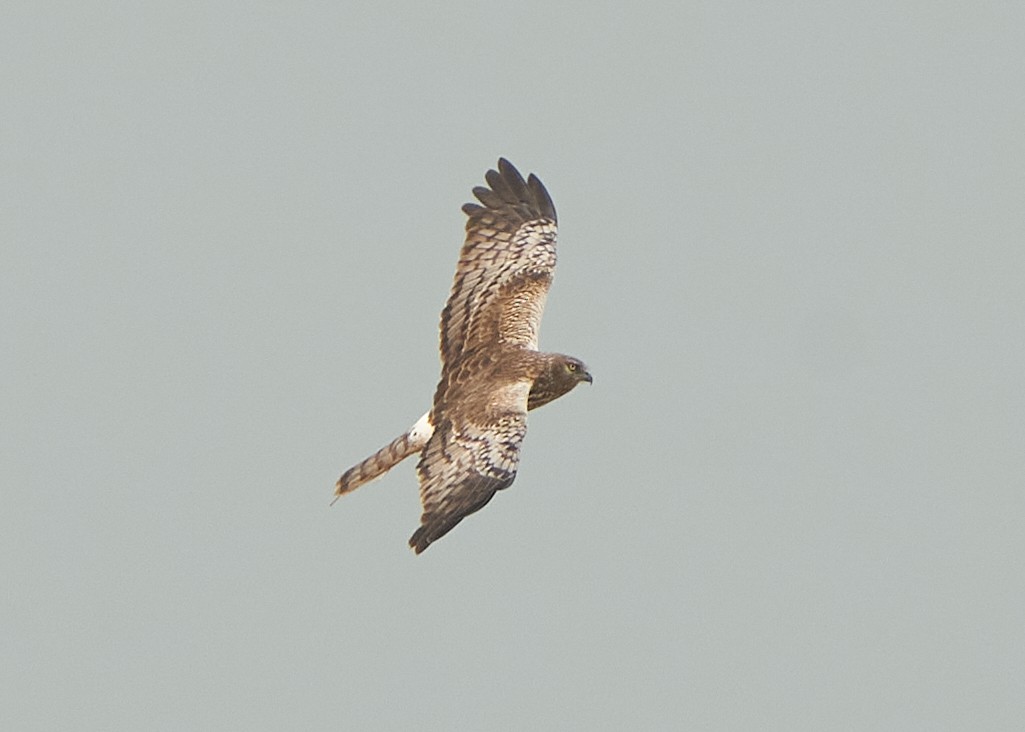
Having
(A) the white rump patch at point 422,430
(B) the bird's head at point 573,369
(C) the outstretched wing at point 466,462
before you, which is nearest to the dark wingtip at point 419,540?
(C) the outstretched wing at point 466,462

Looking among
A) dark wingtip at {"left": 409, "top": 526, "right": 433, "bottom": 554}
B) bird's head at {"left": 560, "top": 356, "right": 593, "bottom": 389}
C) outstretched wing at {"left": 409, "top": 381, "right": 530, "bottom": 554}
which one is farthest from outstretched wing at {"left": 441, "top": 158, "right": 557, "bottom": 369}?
dark wingtip at {"left": 409, "top": 526, "right": 433, "bottom": 554}

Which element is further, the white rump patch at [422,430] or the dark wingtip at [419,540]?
the white rump patch at [422,430]

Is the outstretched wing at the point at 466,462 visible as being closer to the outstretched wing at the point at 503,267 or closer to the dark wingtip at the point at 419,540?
the dark wingtip at the point at 419,540

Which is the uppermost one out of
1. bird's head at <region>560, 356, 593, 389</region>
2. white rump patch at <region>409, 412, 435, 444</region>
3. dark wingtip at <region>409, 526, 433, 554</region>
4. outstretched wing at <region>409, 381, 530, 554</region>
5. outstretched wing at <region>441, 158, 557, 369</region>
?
outstretched wing at <region>441, 158, 557, 369</region>

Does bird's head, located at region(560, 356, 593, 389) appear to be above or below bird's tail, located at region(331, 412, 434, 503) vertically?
above

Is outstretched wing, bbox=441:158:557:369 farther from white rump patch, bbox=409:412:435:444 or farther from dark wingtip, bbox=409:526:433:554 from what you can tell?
dark wingtip, bbox=409:526:433:554

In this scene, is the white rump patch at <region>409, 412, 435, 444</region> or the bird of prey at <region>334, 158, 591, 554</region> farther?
the white rump patch at <region>409, 412, 435, 444</region>

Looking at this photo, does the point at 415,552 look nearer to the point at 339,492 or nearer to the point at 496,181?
the point at 339,492
